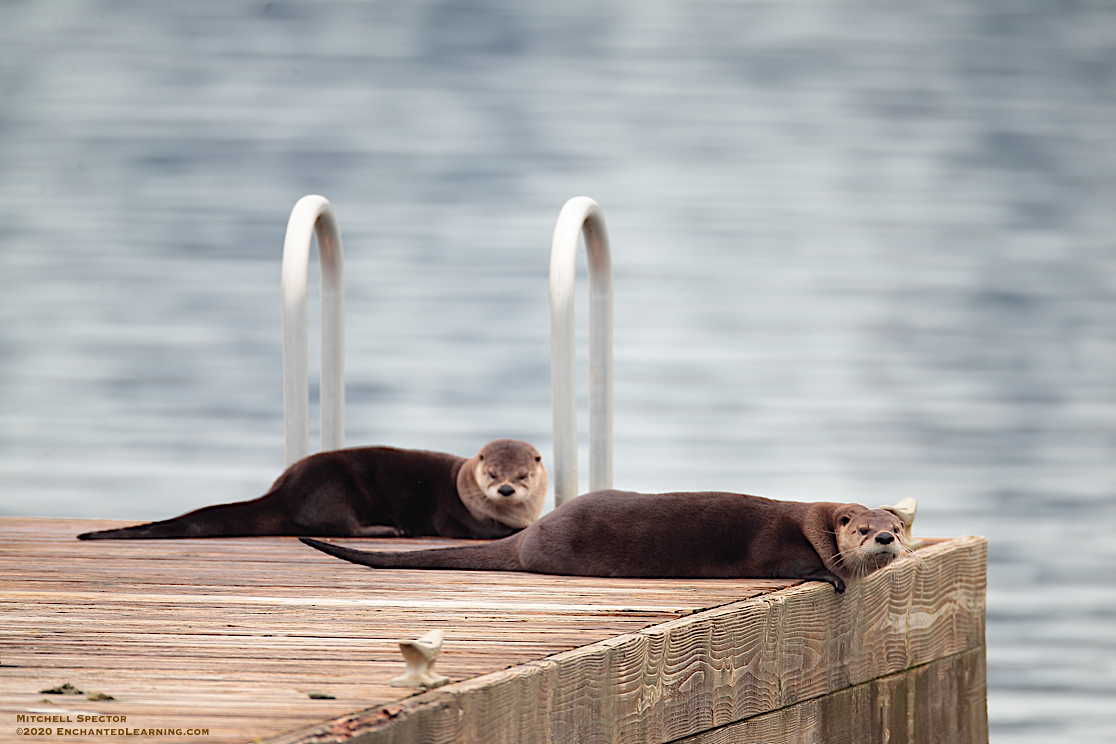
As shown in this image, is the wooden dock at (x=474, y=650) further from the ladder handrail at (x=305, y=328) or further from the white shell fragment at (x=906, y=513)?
the ladder handrail at (x=305, y=328)

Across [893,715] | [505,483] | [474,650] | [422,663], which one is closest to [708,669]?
[474,650]

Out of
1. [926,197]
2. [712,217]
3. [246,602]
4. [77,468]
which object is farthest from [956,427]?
[246,602]

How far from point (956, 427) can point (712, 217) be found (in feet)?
6.95

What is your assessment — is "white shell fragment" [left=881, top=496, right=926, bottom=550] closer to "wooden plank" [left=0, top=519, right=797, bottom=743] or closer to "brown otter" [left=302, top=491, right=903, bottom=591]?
"brown otter" [left=302, top=491, right=903, bottom=591]

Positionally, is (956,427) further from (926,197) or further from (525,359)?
(525,359)

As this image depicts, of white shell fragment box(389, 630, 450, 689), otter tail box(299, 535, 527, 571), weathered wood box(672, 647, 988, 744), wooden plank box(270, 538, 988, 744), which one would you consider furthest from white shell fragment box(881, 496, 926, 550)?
white shell fragment box(389, 630, 450, 689)

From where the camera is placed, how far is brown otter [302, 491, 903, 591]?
2486 mm

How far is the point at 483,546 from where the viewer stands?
111 inches

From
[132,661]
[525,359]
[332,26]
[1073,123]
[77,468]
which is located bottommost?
[132,661]

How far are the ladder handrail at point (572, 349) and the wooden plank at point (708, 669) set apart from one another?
948 mm

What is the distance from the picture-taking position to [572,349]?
11.1 feet

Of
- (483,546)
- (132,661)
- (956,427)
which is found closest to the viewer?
(132,661)

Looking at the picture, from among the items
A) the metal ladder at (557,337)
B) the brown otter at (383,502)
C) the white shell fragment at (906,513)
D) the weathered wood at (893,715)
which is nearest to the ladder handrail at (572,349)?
the metal ladder at (557,337)

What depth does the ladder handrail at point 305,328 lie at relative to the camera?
356cm
